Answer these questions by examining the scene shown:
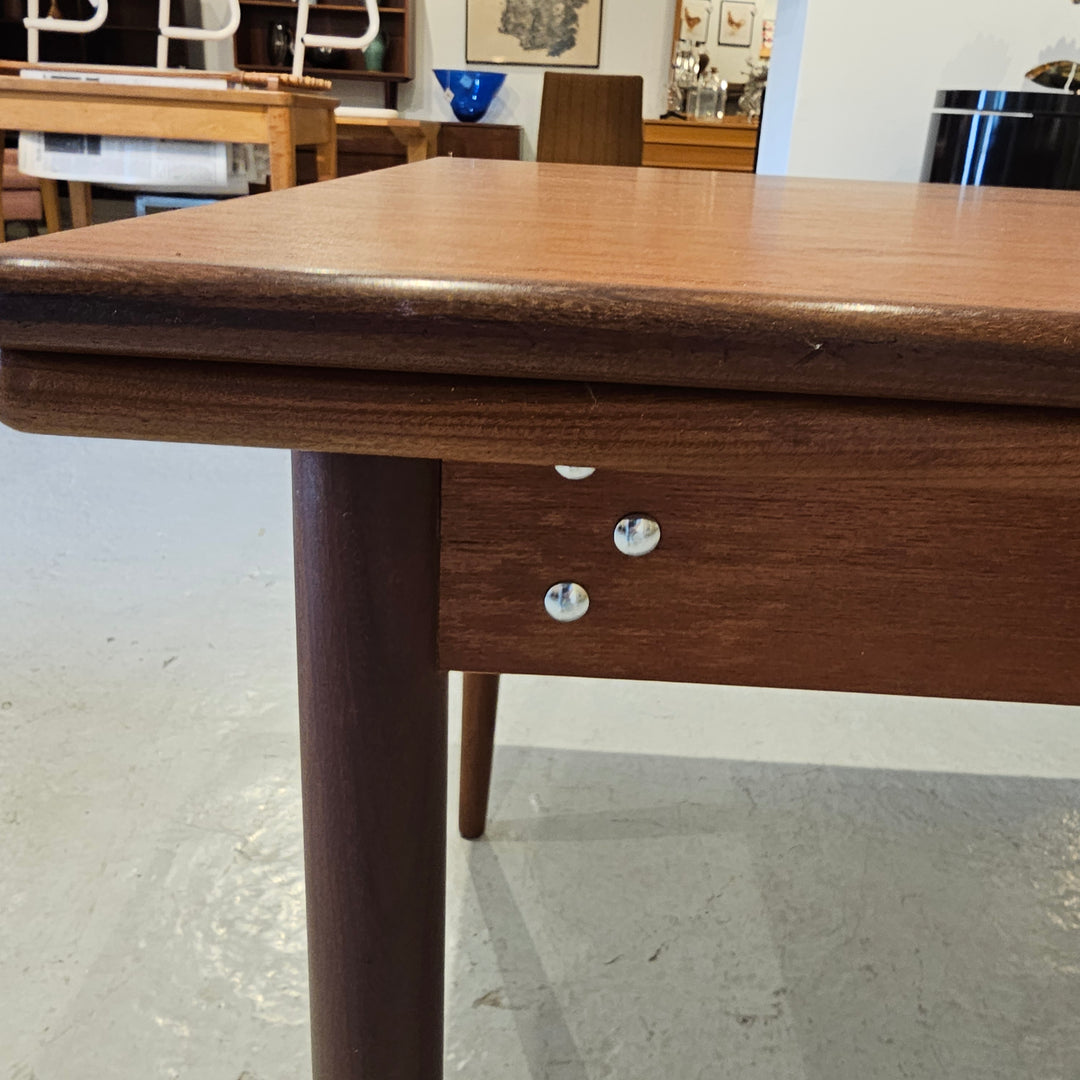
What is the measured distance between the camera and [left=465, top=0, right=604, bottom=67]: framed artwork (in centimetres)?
478

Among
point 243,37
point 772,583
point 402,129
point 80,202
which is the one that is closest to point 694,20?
point 402,129

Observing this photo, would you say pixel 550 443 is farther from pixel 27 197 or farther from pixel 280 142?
pixel 27 197

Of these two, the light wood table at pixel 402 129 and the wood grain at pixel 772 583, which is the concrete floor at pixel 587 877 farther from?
the light wood table at pixel 402 129

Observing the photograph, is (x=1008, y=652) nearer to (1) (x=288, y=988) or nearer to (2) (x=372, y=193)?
(2) (x=372, y=193)

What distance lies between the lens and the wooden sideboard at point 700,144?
12.5 feet

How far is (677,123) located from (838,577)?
12.8 feet

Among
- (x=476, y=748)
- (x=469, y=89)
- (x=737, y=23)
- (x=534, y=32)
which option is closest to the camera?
(x=476, y=748)

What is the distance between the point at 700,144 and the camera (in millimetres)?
3834

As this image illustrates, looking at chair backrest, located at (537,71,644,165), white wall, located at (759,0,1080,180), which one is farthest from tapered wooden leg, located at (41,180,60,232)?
white wall, located at (759,0,1080,180)

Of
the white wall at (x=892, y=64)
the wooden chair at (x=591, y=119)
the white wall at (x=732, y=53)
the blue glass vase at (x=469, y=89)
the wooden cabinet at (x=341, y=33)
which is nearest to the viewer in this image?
the white wall at (x=892, y=64)

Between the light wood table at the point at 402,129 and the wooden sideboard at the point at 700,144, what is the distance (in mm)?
861

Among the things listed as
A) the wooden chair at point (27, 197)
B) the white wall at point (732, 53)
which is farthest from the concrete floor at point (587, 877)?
the white wall at point (732, 53)

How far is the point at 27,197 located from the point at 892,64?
134 inches

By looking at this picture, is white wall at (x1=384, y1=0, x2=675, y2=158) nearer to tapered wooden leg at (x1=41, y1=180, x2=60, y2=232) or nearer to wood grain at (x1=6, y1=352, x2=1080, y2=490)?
tapered wooden leg at (x1=41, y1=180, x2=60, y2=232)
